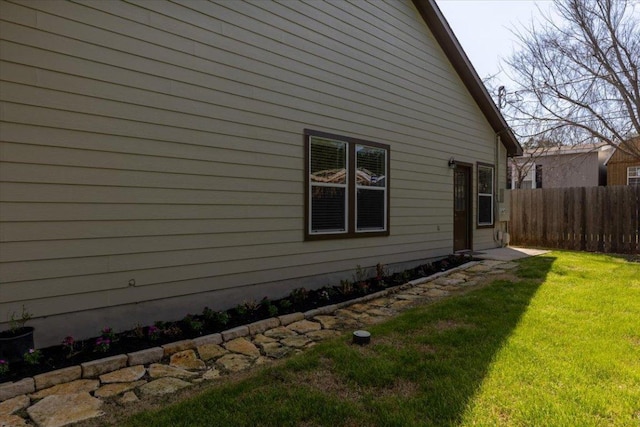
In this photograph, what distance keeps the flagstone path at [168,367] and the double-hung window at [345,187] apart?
1345 millimetres

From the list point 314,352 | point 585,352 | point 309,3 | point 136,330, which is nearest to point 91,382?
point 136,330

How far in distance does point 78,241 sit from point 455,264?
21.6ft

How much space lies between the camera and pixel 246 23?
4797 mm

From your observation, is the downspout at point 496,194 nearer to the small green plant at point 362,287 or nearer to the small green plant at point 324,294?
the small green plant at point 362,287

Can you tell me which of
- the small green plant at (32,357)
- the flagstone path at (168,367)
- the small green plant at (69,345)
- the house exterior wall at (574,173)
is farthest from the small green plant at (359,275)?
the house exterior wall at (574,173)

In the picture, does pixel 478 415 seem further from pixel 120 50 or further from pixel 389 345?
pixel 120 50

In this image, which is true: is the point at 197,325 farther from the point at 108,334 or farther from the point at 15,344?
the point at 15,344

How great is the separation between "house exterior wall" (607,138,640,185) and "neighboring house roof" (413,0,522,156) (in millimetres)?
14609

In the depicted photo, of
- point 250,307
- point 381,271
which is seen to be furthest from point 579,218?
point 250,307

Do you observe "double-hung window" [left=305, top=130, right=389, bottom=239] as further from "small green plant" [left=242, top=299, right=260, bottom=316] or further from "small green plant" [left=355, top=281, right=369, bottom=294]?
"small green plant" [left=242, top=299, right=260, bottom=316]

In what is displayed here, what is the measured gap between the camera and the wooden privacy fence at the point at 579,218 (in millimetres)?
9742

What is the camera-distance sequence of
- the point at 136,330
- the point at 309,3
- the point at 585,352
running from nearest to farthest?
the point at 585,352 → the point at 136,330 → the point at 309,3

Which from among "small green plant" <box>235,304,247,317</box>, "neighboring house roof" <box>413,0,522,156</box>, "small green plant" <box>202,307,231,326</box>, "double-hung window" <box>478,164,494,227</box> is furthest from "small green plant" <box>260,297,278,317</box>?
"double-hung window" <box>478,164,494,227</box>

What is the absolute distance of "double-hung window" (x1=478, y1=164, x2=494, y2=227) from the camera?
9.52 m
